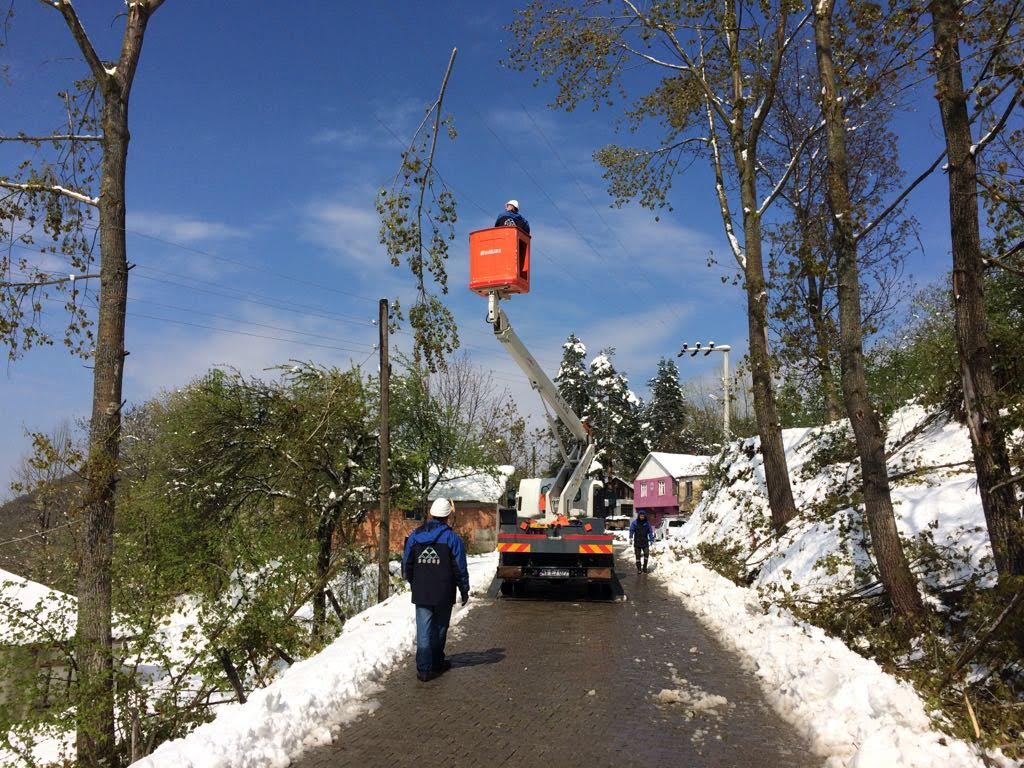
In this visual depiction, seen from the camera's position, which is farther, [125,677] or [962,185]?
[125,677]

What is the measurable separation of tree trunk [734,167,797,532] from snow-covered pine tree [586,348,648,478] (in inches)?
1852

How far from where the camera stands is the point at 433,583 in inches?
297

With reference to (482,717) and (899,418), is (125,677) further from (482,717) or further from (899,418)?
(899,418)

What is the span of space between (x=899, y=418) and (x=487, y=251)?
10.9 metres

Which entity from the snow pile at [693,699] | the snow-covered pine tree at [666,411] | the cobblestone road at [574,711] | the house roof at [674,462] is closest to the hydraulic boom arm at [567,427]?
the cobblestone road at [574,711]

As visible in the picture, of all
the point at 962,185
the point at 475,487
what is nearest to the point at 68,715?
the point at 962,185

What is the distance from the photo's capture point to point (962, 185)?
7.16 metres

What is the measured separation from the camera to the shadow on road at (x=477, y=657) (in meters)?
8.24

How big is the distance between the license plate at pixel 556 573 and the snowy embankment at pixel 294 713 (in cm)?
528

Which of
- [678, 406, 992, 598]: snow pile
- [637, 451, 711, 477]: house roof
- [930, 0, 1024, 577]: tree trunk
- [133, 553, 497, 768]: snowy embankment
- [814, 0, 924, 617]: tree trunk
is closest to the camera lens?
[133, 553, 497, 768]: snowy embankment

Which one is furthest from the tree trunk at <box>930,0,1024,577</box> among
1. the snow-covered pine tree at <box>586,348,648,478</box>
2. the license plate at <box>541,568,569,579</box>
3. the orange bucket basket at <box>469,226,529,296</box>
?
the snow-covered pine tree at <box>586,348,648,478</box>

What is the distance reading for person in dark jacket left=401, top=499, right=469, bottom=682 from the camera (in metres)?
7.51

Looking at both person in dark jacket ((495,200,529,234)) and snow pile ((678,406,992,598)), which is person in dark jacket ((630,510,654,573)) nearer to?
snow pile ((678,406,992,598))

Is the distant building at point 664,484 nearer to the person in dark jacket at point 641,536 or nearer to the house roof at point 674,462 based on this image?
the house roof at point 674,462
